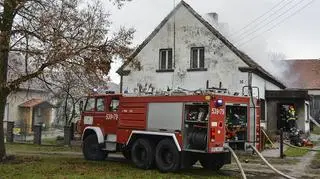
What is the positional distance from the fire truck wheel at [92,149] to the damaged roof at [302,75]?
124 feet

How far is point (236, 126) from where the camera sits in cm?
1448

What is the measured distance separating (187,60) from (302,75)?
3204 centimetres

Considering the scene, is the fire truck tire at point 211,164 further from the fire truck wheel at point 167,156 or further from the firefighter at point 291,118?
the firefighter at point 291,118

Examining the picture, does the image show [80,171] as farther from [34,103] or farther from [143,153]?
[34,103]

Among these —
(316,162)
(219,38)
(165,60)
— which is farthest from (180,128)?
(165,60)

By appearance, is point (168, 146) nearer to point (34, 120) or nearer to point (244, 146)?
point (244, 146)

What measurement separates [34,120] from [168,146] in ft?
94.9

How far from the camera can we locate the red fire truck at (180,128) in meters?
13.5

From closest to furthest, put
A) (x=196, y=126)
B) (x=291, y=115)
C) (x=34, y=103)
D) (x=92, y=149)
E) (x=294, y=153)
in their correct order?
(x=196, y=126) → (x=92, y=149) → (x=294, y=153) → (x=291, y=115) → (x=34, y=103)

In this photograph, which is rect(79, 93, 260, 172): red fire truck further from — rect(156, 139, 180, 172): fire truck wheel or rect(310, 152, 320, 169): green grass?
rect(310, 152, 320, 169): green grass

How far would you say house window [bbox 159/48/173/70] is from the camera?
26953mm

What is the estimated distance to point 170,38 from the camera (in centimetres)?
2669

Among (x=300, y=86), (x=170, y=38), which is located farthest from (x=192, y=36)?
(x=300, y=86)

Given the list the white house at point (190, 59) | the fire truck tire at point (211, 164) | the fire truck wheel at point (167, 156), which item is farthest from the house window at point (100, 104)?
the white house at point (190, 59)
